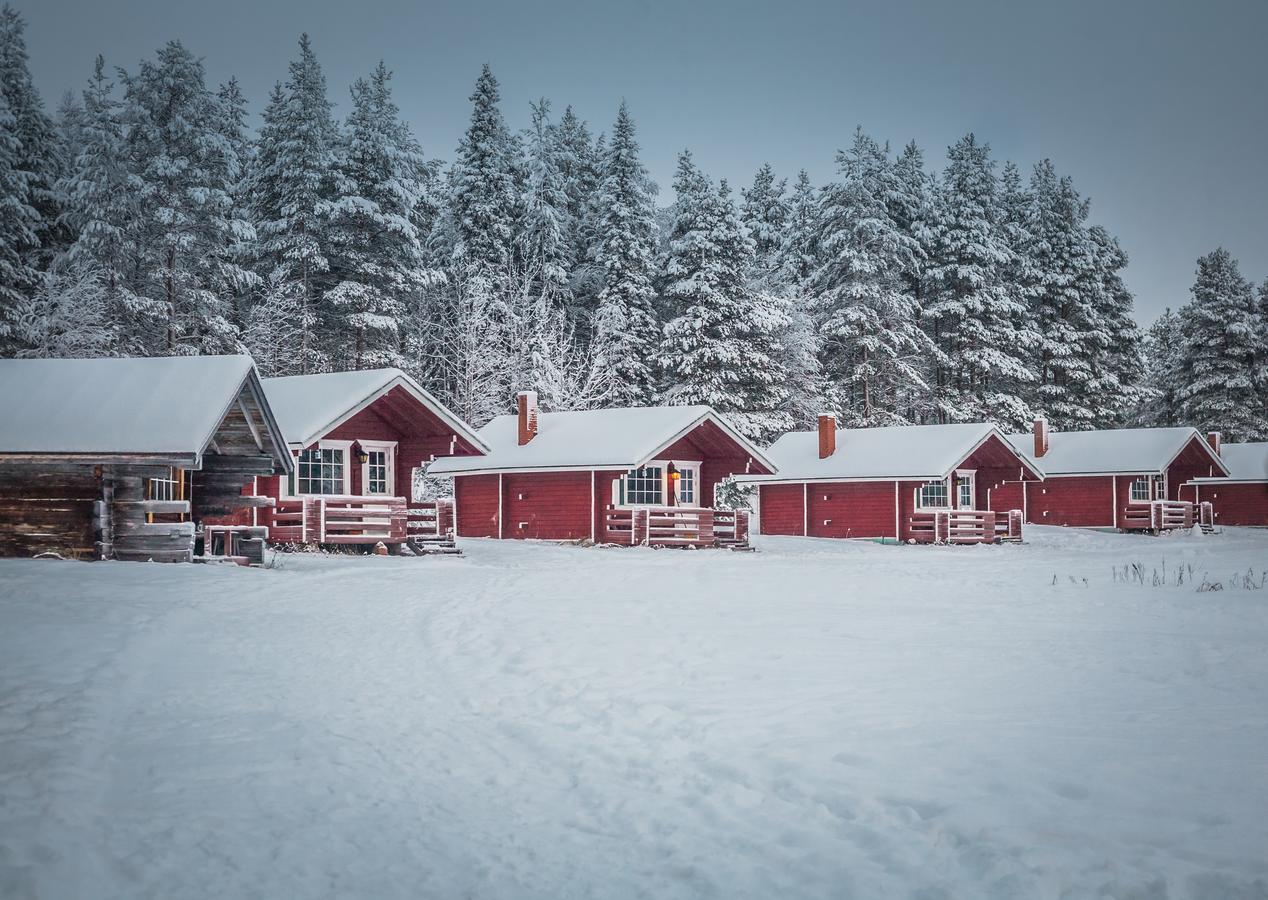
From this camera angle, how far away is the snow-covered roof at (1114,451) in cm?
4350

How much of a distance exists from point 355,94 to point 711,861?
40.9m

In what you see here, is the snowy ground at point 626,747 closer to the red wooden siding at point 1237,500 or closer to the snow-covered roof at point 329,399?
the snow-covered roof at point 329,399

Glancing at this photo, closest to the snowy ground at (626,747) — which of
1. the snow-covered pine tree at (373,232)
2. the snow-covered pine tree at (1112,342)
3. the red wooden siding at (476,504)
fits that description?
the red wooden siding at (476,504)

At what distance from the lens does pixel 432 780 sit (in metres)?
6.63

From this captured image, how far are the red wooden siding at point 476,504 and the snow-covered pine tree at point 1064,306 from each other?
3518 centimetres

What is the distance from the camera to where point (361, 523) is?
24344 millimetres

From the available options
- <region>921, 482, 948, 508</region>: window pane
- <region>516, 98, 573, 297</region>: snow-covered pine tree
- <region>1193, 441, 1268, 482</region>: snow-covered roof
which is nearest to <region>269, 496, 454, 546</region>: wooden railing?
<region>921, 482, 948, 508</region>: window pane


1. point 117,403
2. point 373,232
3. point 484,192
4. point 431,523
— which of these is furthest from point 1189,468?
point 117,403

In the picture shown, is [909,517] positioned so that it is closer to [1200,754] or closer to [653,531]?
[653,531]

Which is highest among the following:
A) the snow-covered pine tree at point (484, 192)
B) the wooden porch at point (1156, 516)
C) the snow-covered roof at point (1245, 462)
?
the snow-covered pine tree at point (484, 192)

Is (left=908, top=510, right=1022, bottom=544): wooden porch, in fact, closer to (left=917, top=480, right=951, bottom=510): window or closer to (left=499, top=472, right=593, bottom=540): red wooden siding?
(left=917, top=480, right=951, bottom=510): window

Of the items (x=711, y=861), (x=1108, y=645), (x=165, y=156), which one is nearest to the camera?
(x=711, y=861)

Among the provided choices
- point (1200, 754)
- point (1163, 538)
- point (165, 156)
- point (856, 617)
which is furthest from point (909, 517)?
point (1200, 754)

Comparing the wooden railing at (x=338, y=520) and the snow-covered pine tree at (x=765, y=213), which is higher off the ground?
the snow-covered pine tree at (x=765, y=213)
